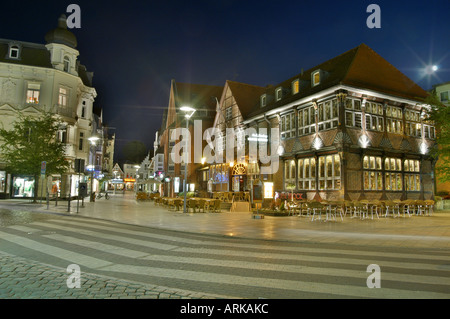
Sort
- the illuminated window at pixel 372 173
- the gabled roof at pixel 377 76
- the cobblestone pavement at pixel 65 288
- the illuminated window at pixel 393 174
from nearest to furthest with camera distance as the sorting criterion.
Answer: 1. the cobblestone pavement at pixel 65 288
2. the illuminated window at pixel 372 173
3. the gabled roof at pixel 377 76
4. the illuminated window at pixel 393 174

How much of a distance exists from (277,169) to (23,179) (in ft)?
90.8

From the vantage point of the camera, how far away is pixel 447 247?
9.16m

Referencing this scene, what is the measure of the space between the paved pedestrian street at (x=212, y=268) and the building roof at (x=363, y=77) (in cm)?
1549

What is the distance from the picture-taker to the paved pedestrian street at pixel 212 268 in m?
4.86

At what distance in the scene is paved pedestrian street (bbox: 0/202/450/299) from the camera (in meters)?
4.86

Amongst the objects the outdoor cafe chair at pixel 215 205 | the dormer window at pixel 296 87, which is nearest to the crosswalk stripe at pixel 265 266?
the outdoor cafe chair at pixel 215 205

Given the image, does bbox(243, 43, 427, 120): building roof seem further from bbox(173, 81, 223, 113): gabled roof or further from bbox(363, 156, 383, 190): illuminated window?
bbox(173, 81, 223, 113): gabled roof

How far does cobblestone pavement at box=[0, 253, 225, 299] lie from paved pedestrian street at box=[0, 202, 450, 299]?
14mm

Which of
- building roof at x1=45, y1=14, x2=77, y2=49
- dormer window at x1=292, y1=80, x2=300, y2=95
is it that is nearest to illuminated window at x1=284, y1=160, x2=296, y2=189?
dormer window at x1=292, y1=80, x2=300, y2=95

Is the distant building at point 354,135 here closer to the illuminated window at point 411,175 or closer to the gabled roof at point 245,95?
the illuminated window at point 411,175

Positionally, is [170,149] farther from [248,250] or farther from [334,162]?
[248,250]

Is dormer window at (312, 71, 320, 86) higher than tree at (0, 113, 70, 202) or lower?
higher

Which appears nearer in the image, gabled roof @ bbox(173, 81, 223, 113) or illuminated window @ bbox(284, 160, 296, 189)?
illuminated window @ bbox(284, 160, 296, 189)
